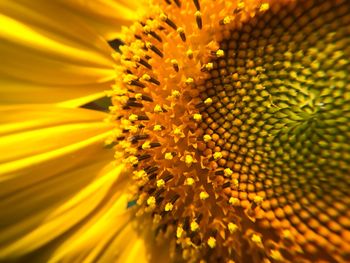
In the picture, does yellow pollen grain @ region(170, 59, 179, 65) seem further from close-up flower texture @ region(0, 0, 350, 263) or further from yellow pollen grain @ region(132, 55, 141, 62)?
yellow pollen grain @ region(132, 55, 141, 62)

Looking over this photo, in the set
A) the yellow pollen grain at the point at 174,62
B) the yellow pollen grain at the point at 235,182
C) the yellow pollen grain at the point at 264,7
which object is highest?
the yellow pollen grain at the point at 264,7

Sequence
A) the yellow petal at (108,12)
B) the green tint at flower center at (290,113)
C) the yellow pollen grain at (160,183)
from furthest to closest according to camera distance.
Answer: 1. the yellow petal at (108,12)
2. the yellow pollen grain at (160,183)
3. the green tint at flower center at (290,113)

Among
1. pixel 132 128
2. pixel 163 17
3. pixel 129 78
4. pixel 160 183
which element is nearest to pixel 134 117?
pixel 132 128

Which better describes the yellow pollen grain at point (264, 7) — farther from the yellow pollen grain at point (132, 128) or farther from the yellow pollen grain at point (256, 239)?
the yellow pollen grain at point (256, 239)

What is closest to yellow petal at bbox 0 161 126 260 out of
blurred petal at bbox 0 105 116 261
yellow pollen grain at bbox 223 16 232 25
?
blurred petal at bbox 0 105 116 261

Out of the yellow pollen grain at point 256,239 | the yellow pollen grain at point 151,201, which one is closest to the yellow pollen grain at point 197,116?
the yellow pollen grain at point 151,201

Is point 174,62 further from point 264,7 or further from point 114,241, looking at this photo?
point 114,241

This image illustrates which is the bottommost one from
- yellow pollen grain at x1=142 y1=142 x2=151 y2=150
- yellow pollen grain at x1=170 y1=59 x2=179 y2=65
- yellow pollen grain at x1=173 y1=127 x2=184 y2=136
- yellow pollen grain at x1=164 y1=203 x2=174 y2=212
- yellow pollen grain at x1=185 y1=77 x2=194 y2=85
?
yellow pollen grain at x1=164 y1=203 x2=174 y2=212

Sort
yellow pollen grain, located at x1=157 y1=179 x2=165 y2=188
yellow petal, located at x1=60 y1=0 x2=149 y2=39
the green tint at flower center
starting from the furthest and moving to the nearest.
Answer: yellow petal, located at x1=60 y1=0 x2=149 y2=39 → yellow pollen grain, located at x1=157 y1=179 x2=165 y2=188 → the green tint at flower center
